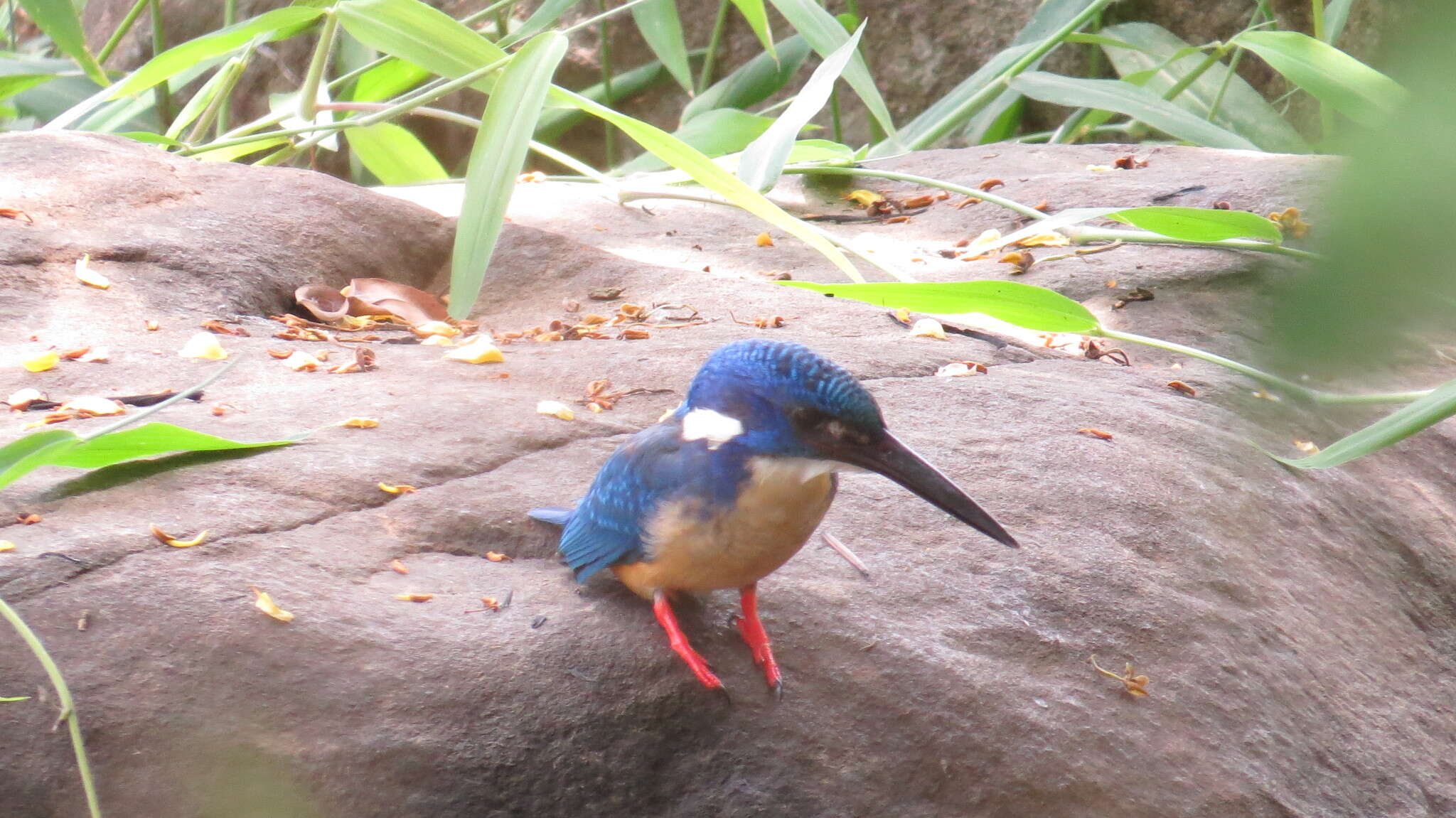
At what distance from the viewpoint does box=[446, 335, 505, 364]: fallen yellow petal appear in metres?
2.99

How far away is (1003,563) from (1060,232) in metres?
1.86

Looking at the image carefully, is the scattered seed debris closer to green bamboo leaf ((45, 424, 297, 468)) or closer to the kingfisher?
the kingfisher

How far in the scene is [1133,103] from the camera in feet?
14.6

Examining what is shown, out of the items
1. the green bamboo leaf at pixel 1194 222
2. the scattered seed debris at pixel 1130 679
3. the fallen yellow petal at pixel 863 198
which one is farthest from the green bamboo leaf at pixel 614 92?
the scattered seed debris at pixel 1130 679

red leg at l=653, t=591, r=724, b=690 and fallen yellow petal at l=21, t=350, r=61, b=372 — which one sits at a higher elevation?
red leg at l=653, t=591, r=724, b=690

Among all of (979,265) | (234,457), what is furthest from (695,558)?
(979,265)

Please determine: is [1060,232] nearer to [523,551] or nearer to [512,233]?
[512,233]

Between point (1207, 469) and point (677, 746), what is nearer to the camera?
point (677, 746)

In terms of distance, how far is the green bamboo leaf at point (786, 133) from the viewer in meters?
3.35

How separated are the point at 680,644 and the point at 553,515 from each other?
0.44 metres

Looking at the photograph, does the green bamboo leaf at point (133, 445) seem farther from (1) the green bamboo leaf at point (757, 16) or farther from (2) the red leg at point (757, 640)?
(1) the green bamboo leaf at point (757, 16)

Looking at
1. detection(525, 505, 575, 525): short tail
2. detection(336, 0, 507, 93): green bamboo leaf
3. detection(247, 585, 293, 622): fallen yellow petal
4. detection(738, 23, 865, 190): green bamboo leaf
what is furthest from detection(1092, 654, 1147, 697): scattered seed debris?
detection(336, 0, 507, 93): green bamboo leaf

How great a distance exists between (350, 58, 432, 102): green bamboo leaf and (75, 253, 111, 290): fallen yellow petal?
2149 mm

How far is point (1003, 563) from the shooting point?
2188 millimetres
